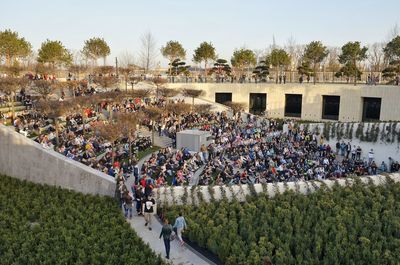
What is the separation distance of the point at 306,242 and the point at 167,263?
149 inches

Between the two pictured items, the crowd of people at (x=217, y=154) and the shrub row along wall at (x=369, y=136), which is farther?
the shrub row along wall at (x=369, y=136)

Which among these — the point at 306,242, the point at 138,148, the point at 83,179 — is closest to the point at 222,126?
the point at 138,148

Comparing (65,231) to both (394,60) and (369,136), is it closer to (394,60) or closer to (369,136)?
(369,136)

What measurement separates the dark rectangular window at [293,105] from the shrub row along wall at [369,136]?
42.1ft

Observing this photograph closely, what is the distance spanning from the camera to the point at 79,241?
10789mm

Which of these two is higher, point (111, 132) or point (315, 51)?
point (315, 51)

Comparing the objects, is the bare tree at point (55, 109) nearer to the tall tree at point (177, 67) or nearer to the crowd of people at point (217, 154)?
the crowd of people at point (217, 154)

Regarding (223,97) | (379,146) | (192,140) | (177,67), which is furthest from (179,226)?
(177,67)

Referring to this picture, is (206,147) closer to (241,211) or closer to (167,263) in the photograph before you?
(241,211)

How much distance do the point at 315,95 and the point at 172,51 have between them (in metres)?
19.8

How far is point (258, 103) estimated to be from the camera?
132 ft

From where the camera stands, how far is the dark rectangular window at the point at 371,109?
109 ft

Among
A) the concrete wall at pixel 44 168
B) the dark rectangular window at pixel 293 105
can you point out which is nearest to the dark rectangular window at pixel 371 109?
the dark rectangular window at pixel 293 105

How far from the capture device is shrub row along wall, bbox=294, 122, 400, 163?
22609 mm
